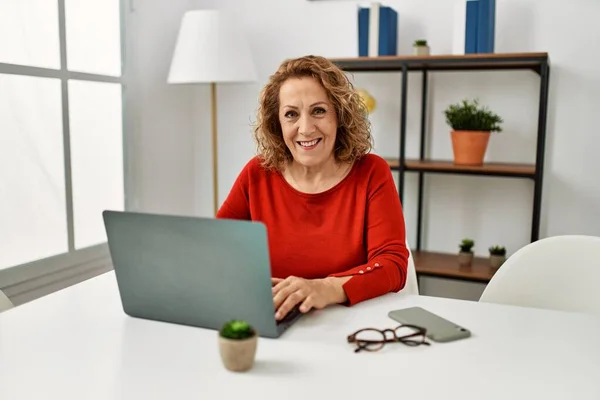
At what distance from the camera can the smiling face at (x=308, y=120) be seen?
5.34 ft

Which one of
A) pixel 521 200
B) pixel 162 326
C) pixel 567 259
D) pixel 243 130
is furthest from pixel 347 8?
pixel 162 326

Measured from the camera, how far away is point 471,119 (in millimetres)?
2584

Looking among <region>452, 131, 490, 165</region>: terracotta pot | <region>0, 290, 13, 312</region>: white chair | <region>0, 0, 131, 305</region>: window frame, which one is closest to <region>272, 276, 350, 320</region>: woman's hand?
<region>0, 290, 13, 312</region>: white chair

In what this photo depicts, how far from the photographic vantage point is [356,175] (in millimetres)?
1634

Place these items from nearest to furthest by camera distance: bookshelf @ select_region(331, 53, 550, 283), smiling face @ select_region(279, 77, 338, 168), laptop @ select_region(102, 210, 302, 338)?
laptop @ select_region(102, 210, 302, 338) < smiling face @ select_region(279, 77, 338, 168) < bookshelf @ select_region(331, 53, 550, 283)

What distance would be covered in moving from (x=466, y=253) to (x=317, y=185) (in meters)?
1.27

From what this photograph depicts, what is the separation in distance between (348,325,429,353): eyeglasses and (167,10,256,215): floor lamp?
1784mm

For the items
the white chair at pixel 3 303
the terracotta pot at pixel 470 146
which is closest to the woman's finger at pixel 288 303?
the white chair at pixel 3 303

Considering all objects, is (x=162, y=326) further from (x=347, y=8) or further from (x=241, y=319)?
(x=347, y=8)

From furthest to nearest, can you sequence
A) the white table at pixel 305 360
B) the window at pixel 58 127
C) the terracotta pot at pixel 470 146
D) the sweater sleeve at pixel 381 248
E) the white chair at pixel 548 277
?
the terracotta pot at pixel 470 146
the window at pixel 58 127
the white chair at pixel 548 277
the sweater sleeve at pixel 381 248
the white table at pixel 305 360

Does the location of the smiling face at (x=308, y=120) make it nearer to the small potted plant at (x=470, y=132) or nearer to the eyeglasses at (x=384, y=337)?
the eyeglasses at (x=384, y=337)

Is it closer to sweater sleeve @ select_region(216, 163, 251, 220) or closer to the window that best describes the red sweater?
sweater sleeve @ select_region(216, 163, 251, 220)

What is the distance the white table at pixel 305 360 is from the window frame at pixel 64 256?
1.05 meters

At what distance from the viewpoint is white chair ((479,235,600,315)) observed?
1.51 meters
